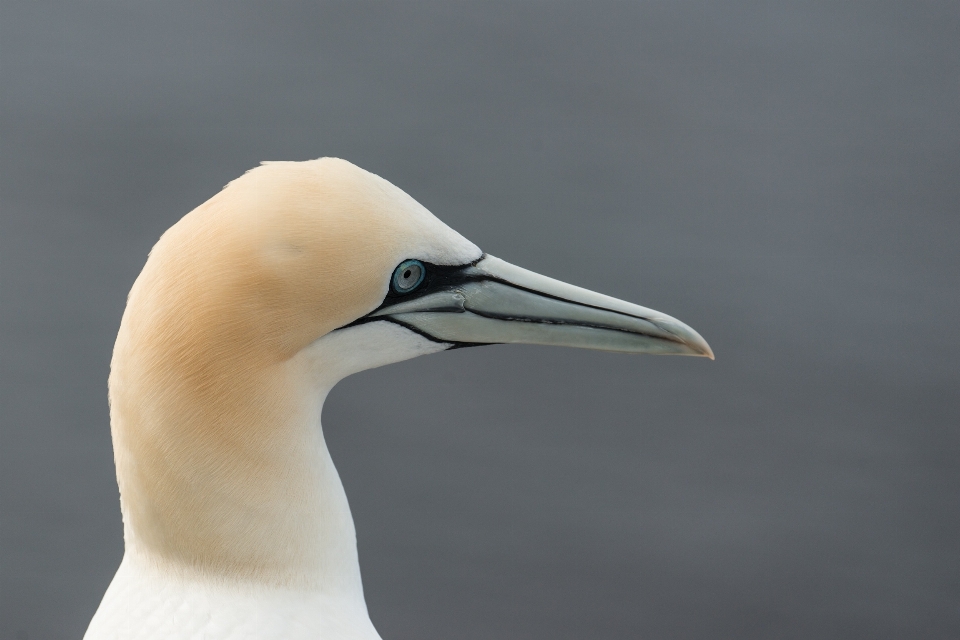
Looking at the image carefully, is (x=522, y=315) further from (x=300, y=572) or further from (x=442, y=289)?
(x=300, y=572)

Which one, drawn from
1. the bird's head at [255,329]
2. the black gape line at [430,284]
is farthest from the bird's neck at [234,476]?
the black gape line at [430,284]

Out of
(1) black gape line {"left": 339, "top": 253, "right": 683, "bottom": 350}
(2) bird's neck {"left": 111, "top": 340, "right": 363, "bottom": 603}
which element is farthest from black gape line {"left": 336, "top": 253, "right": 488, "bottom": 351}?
(2) bird's neck {"left": 111, "top": 340, "right": 363, "bottom": 603}

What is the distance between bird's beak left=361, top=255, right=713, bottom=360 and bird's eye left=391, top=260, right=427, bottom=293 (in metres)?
0.03

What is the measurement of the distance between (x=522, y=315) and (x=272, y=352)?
523 millimetres

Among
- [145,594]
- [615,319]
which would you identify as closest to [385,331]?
→ [615,319]

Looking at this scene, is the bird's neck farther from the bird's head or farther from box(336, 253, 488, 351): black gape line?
box(336, 253, 488, 351): black gape line

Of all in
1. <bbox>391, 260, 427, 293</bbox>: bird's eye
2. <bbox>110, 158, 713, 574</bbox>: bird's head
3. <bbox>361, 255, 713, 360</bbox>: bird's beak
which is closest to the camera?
<bbox>110, 158, 713, 574</bbox>: bird's head

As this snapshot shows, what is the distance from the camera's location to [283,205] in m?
1.82

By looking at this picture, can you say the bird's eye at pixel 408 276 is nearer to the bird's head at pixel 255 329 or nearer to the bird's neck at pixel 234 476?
the bird's head at pixel 255 329

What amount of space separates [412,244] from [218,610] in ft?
2.50

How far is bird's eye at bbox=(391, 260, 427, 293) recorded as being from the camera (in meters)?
1.99

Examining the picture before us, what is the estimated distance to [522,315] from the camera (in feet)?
7.12

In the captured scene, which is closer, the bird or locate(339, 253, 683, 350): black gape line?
the bird

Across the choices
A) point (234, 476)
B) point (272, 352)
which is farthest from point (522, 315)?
point (234, 476)
